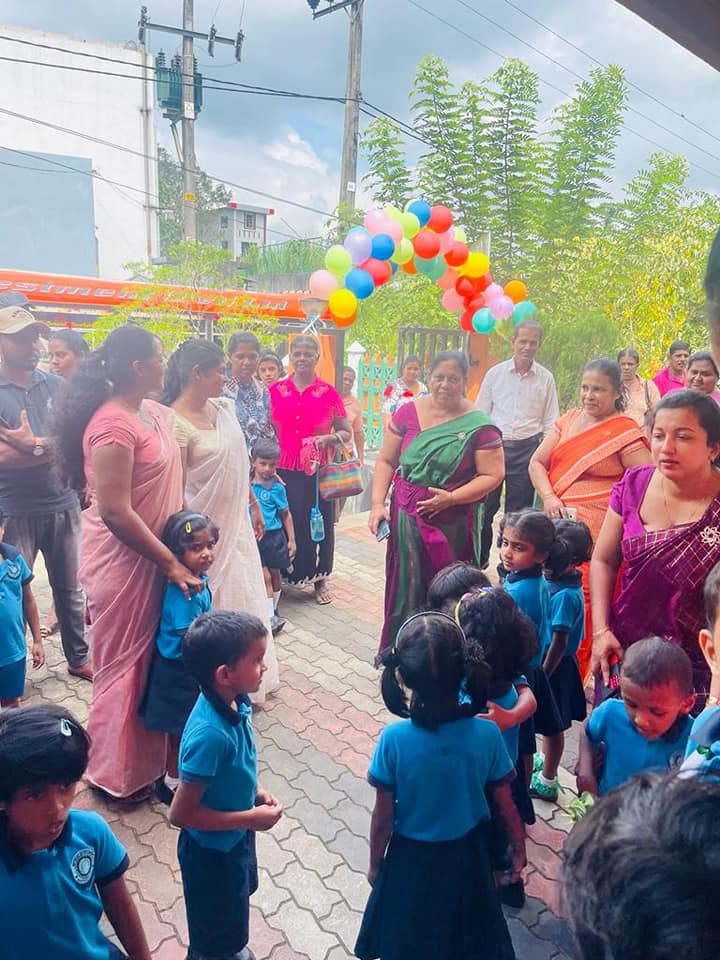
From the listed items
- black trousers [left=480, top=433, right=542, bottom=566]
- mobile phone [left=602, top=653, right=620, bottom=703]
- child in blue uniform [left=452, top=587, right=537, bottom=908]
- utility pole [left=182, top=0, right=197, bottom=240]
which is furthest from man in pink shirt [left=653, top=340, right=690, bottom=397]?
utility pole [left=182, top=0, right=197, bottom=240]

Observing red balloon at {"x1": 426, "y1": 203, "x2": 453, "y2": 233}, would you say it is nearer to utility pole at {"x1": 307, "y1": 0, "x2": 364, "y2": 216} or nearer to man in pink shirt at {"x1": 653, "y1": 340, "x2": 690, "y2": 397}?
man in pink shirt at {"x1": 653, "y1": 340, "x2": 690, "y2": 397}

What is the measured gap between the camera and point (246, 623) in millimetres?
1608

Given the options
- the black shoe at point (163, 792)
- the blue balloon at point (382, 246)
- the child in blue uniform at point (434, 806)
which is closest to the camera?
the child in blue uniform at point (434, 806)

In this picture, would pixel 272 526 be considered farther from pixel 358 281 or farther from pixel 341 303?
pixel 358 281

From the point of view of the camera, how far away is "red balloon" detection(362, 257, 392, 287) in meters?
5.98

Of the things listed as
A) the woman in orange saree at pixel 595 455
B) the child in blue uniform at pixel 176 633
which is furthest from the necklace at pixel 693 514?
the child in blue uniform at pixel 176 633

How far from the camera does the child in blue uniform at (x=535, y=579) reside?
216cm

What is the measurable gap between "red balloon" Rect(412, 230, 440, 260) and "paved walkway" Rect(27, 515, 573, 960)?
13.0 feet

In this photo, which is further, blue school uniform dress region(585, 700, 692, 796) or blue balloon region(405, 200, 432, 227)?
blue balloon region(405, 200, 432, 227)

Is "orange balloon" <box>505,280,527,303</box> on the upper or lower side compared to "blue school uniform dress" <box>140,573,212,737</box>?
upper

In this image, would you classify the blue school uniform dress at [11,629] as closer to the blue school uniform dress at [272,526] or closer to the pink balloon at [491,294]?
the blue school uniform dress at [272,526]

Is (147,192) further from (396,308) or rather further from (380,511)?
(380,511)

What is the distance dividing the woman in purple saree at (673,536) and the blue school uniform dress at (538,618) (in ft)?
0.63

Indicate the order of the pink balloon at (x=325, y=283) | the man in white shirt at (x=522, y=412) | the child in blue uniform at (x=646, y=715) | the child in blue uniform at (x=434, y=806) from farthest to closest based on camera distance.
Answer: the pink balloon at (x=325, y=283)
the man in white shirt at (x=522, y=412)
the child in blue uniform at (x=646, y=715)
the child in blue uniform at (x=434, y=806)
